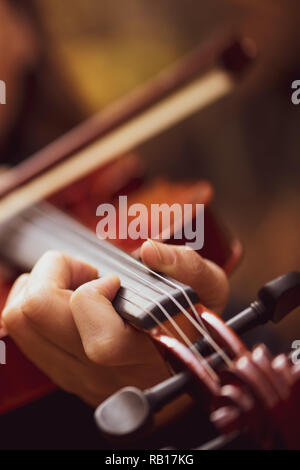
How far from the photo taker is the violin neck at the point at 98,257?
35 centimetres

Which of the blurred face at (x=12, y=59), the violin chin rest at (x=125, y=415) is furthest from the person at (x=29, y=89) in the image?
the violin chin rest at (x=125, y=415)

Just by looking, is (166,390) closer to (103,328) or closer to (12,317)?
(103,328)

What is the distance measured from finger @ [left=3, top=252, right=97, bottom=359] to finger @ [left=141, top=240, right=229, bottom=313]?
3.5 inches

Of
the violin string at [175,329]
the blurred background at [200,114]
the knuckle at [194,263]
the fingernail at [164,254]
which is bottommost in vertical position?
the violin string at [175,329]

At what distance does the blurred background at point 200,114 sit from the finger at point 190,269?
661 mm

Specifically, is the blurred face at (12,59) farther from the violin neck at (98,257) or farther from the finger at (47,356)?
the finger at (47,356)

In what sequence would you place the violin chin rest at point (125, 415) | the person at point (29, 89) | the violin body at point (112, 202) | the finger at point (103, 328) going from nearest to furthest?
the violin chin rest at point (125, 415), the finger at point (103, 328), the violin body at point (112, 202), the person at point (29, 89)

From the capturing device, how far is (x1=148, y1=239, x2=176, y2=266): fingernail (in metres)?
0.39

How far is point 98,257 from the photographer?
0.48 m

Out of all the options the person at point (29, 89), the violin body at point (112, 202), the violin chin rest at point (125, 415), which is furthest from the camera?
the person at point (29, 89)

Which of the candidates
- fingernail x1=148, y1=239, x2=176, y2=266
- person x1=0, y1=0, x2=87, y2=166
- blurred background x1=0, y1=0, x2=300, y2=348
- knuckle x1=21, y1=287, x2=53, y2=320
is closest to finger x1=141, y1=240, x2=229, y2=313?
fingernail x1=148, y1=239, x2=176, y2=266

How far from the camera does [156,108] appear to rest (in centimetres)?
73

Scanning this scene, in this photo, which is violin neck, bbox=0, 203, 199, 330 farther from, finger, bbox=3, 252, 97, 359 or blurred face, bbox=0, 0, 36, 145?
blurred face, bbox=0, 0, 36, 145

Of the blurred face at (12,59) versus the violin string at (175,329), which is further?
the blurred face at (12,59)
